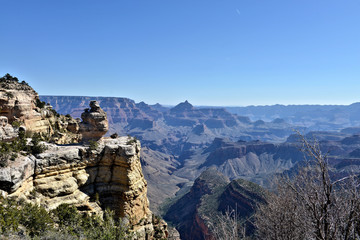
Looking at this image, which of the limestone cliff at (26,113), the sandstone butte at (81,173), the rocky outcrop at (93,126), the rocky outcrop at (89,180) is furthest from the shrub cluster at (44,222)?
the limestone cliff at (26,113)

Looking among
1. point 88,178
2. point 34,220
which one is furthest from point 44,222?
point 88,178

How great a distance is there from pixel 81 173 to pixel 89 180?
1349mm

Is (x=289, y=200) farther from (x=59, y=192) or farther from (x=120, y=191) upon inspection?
(x=59, y=192)

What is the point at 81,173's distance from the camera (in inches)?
866

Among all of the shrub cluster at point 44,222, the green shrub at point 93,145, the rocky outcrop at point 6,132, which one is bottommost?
the shrub cluster at point 44,222

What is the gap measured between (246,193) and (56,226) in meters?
75.0

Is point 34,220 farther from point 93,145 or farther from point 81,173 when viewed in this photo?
point 93,145

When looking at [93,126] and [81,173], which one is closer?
[81,173]

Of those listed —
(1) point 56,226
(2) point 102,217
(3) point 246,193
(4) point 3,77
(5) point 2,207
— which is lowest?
(3) point 246,193

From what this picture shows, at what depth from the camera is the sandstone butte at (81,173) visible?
1788 centimetres

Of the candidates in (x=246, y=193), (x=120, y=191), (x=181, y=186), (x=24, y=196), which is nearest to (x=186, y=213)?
(x=246, y=193)

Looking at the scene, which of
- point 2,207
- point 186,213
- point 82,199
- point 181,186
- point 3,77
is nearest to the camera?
point 2,207

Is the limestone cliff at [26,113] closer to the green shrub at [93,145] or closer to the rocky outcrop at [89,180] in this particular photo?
the rocky outcrop at [89,180]

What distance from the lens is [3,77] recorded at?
105ft
